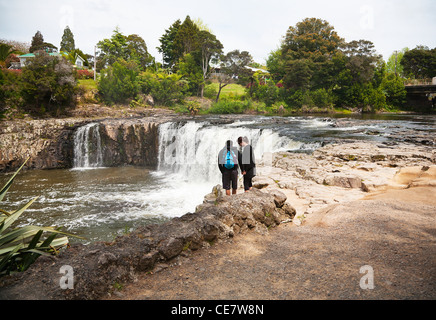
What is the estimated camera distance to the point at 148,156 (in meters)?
18.7

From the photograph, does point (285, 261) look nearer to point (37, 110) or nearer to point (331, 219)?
point (331, 219)

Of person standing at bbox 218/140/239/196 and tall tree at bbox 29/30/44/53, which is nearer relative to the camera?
person standing at bbox 218/140/239/196

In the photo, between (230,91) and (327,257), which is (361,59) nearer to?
(230,91)

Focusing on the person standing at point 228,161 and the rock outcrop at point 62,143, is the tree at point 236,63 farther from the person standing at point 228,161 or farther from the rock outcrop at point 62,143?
the person standing at point 228,161

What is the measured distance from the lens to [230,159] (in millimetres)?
6668

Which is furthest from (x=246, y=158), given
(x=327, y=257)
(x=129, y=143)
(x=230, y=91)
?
(x=230, y=91)

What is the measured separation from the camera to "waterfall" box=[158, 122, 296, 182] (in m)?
14.4

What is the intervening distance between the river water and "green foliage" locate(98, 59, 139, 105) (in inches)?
434

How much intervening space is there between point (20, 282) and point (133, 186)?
428 inches

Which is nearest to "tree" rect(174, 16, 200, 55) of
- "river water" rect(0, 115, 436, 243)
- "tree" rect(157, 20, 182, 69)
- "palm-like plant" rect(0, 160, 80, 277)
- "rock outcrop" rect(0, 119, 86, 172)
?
"tree" rect(157, 20, 182, 69)

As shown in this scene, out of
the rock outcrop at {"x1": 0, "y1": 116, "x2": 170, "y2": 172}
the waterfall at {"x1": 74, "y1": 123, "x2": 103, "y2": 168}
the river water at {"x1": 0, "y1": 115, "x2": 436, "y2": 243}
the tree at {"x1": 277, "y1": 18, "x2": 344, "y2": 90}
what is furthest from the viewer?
the tree at {"x1": 277, "y1": 18, "x2": 344, "y2": 90}

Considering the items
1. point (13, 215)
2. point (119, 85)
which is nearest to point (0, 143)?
point (119, 85)

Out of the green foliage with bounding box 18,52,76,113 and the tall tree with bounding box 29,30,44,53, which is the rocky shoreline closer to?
the green foliage with bounding box 18,52,76,113

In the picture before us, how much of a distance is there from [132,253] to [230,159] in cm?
380
